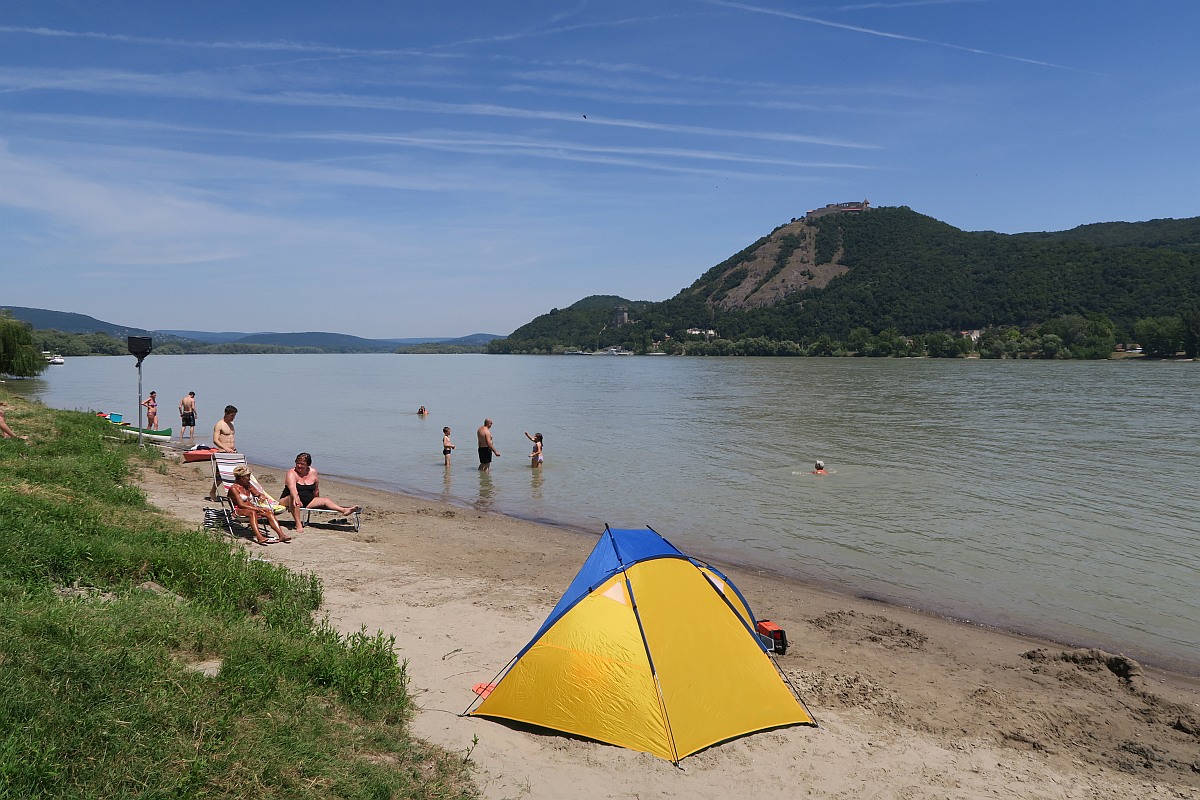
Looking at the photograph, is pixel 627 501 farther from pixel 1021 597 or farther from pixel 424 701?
pixel 424 701

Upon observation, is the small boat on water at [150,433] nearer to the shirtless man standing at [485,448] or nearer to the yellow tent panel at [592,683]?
the shirtless man standing at [485,448]

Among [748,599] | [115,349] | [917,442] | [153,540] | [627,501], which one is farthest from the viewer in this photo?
[115,349]

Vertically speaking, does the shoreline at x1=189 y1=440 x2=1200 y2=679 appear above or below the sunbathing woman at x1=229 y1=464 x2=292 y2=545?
below

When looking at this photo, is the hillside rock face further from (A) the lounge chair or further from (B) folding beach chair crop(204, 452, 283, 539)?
(A) the lounge chair

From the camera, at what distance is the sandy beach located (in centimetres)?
540

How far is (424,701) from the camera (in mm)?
5988

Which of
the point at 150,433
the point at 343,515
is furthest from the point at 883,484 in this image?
the point at 150,433

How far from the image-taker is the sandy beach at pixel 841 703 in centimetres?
540

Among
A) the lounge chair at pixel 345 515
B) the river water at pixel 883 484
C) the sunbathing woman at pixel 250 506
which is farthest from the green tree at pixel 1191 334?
the sunbathing woman at pixel 250 506

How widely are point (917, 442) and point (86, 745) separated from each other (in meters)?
27.2

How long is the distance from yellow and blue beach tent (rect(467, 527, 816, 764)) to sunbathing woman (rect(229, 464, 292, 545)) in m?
5.93

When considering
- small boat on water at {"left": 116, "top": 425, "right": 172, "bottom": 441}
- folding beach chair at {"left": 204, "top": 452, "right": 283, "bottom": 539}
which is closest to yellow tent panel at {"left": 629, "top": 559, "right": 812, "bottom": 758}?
folding beach chair at {"left": 204, "top": 452, "right": 283, "bottom": 539}

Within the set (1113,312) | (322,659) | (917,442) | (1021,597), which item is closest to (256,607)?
(322,659)

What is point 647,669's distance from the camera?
596cm
